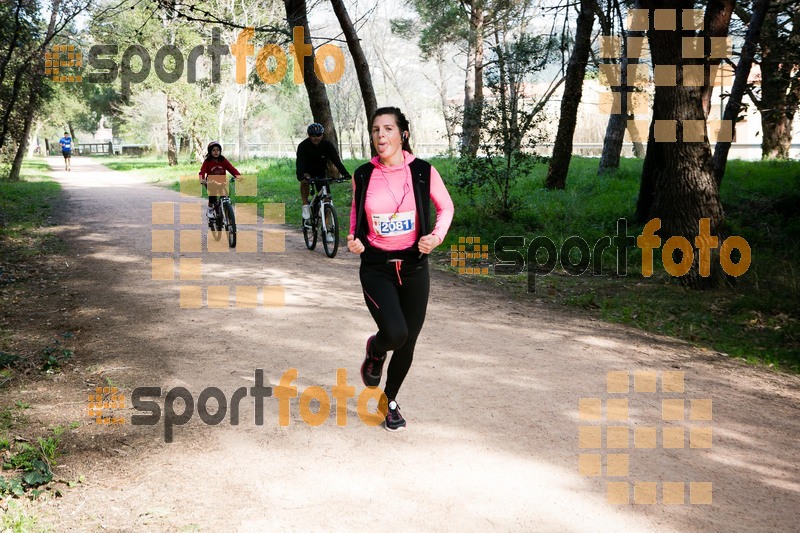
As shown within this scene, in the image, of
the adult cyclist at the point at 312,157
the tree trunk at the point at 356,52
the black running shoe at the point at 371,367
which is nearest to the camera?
the black running shoe at the point at 371,367

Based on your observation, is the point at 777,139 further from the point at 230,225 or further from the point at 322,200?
the point at 230,225

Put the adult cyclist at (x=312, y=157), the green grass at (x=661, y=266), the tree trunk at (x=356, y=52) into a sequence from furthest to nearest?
the tree trunk at (x=356, y=52) → the adult cyclist at (x=312, y=157) → the green grass at (x=661, y=266)

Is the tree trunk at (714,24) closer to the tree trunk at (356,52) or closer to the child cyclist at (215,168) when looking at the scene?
the tree trunk at (356,52)

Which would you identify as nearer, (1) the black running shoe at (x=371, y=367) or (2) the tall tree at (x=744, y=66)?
(1) the black running shoe at (x=371, y=367)

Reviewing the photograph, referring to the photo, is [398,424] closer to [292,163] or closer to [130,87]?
[292,163]

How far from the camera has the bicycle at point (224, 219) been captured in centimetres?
1176

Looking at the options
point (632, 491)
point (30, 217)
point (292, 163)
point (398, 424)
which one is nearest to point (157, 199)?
point (30, 217)

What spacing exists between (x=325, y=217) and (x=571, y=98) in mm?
8461

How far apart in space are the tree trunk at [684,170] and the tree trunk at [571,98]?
6.53m

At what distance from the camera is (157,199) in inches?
795

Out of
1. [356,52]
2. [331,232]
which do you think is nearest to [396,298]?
[331,232]

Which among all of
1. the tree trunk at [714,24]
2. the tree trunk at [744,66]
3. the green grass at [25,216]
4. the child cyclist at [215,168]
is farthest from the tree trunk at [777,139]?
the green grass at [25,216]

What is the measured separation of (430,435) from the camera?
181 inches

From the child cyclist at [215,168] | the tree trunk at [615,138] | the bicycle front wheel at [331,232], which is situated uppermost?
the tree trunk at [615,138]
